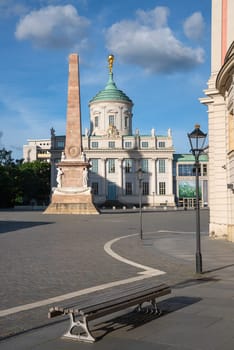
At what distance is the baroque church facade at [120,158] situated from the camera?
114875 millimetres

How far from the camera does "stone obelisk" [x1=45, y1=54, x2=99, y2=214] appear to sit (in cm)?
6109

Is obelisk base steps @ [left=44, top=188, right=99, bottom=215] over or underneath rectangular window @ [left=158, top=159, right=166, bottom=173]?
underneath

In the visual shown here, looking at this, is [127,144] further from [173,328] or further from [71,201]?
[173,328]

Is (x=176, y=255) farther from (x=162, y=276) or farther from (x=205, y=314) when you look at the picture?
(x=205, y=314)

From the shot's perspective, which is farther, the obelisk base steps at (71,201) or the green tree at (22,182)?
the green tree at (22,182)

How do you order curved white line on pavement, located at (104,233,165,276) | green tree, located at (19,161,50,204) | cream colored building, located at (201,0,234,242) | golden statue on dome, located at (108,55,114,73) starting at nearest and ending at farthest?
1. curved white line on pavement, located at (104,233,165,276)
2. cream colored building, located at (201,0,234,242)
3. green tree, located at (19,161,50,204)
4. golden statue on dome, located at (108,55,114,73)

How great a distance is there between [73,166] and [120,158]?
5443cm

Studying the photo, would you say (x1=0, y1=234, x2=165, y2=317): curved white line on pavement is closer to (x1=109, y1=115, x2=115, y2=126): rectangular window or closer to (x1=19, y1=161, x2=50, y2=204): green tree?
(x1=19, y1=161, x2=50, y2=204): green tree

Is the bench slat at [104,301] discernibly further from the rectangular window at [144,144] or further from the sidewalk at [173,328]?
the rectangular window at [144,144]

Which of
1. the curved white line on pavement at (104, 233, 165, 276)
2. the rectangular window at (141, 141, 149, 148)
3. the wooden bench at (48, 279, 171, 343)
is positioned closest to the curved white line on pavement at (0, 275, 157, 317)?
the curved white line on pavement at (104, 233, 165, 276)

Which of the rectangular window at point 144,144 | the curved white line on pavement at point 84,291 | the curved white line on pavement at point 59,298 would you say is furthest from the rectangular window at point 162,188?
the curved white line on pavement at point 59,298

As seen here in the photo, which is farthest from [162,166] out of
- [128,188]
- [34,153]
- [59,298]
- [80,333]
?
[80,333]

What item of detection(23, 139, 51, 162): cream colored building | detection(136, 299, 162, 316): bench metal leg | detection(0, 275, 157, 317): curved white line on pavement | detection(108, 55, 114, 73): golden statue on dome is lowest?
detection(0, 275, 157, 317): curved white line on pavement

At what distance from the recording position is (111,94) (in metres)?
118
